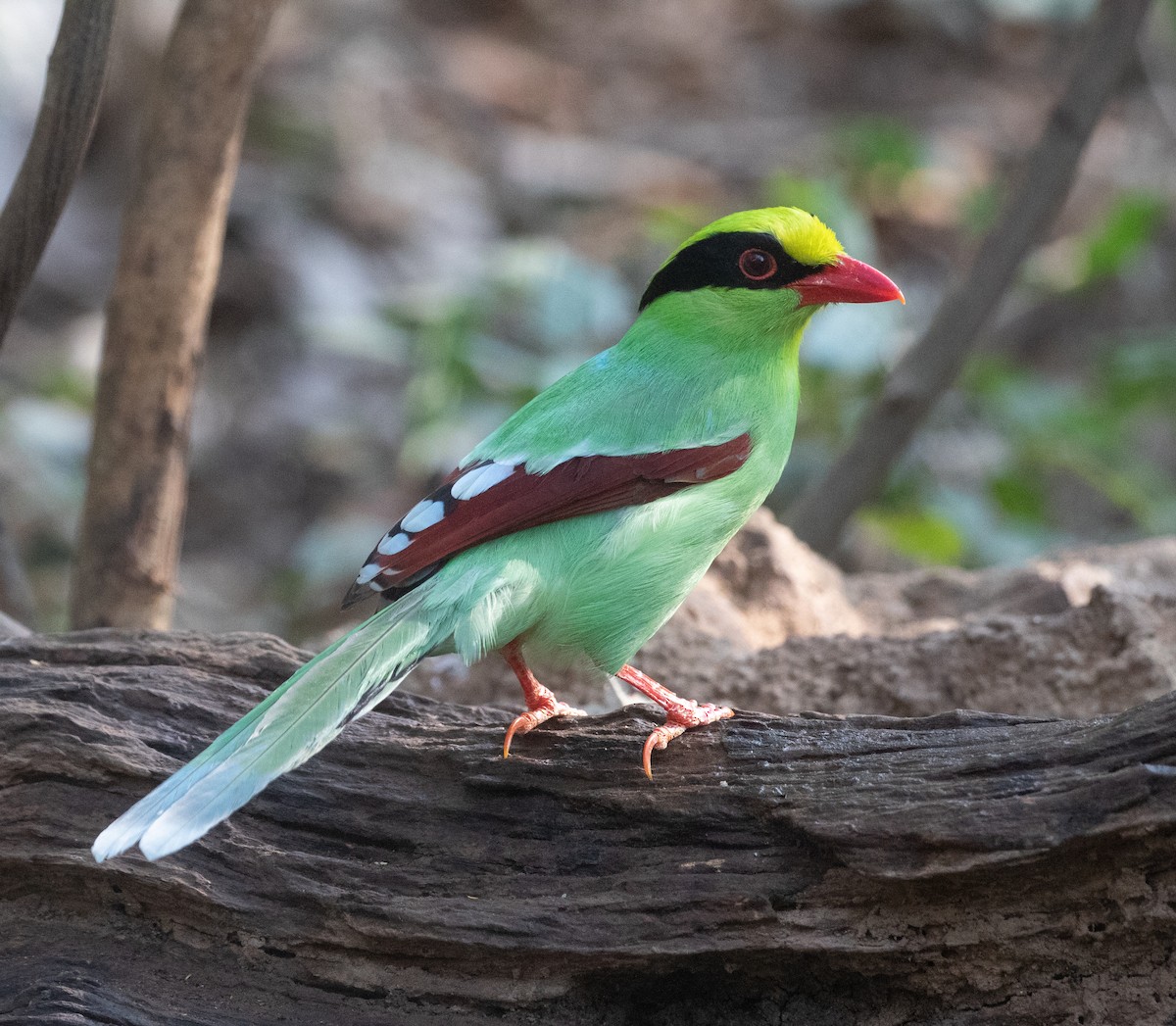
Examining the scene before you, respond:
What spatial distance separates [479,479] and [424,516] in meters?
0.15

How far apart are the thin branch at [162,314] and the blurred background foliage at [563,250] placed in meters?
1.78

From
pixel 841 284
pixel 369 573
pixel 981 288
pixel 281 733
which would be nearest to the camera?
pixel 281 733

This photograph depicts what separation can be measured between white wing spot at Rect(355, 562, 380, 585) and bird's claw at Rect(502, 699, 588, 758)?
1.43 feet

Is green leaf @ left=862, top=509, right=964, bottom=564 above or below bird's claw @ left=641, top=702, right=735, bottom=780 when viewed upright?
above

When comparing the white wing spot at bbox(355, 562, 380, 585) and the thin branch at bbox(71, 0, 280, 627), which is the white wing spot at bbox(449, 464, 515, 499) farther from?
the thin branch at bbox(71, 0, 280, 627)

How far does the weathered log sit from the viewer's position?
2334 millimetres

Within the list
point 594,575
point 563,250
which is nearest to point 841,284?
point 594,575

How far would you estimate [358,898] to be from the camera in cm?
264

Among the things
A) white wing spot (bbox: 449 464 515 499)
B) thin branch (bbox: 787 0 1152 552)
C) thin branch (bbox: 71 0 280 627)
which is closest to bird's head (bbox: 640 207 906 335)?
white wing spot (bbox: 449 464 515 499)

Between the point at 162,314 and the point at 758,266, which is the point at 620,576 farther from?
the point at 162,314

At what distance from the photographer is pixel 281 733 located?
2436 millimetres

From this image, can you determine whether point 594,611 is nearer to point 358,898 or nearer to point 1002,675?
point 358,898

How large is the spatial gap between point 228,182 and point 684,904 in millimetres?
2470

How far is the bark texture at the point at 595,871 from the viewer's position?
92.0 inches
